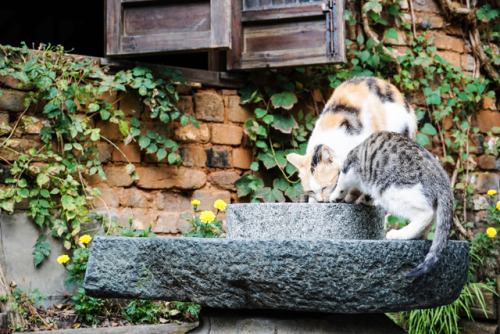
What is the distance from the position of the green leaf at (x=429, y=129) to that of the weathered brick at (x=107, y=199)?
8.05 feet

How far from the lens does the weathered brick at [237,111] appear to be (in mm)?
4443

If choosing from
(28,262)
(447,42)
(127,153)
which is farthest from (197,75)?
(447,42)

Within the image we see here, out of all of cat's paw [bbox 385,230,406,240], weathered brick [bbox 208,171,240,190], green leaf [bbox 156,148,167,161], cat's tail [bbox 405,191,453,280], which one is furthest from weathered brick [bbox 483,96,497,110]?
cat's tail [bbox 405,191,453,280]

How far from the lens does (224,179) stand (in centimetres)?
439

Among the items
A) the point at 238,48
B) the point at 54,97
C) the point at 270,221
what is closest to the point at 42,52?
the point at 54,97

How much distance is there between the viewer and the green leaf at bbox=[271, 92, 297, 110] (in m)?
4.39

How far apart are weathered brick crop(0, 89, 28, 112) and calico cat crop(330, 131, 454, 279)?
2459mm

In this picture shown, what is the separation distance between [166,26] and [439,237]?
2.71 m

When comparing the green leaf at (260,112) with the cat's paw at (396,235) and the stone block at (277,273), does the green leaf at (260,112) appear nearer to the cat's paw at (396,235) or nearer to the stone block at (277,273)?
the cat's paw at (396,235)

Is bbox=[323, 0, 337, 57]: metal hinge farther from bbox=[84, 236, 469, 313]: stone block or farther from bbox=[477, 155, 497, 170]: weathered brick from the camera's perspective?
bbox=[84, 236, 469, 313]: stone block

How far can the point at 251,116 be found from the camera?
452 centimetres

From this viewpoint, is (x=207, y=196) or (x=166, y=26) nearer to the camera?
(x=166, y=26)

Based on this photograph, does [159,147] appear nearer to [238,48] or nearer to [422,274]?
[238,48]

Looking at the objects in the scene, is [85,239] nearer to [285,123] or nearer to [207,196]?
[207,196]
